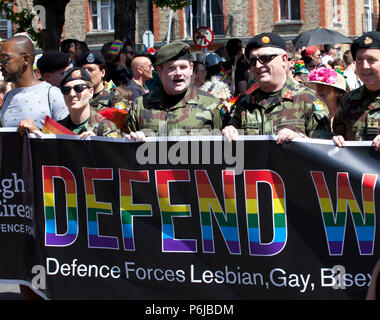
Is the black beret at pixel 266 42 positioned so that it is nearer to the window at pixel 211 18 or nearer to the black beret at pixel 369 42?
the black beret at pixel 369 42

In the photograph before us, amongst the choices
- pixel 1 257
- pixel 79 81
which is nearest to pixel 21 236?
pixel 1 257

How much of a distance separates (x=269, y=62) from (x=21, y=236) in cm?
214

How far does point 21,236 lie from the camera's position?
5422 millimetres

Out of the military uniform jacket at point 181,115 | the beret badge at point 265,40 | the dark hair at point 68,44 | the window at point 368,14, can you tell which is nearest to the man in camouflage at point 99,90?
the military uniform jacket at point 181,115

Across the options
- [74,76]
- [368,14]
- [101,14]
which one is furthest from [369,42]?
[368,14]

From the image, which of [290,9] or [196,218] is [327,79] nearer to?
[196,218]

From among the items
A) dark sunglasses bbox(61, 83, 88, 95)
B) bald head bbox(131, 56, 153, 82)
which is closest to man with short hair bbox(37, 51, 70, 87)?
dark sunglasses bbox(61, 83, 88, 95)

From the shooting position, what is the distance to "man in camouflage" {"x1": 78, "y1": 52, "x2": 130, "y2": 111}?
23.1 feet

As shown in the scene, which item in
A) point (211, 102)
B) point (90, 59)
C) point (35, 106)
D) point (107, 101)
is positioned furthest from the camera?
point (90, 59)

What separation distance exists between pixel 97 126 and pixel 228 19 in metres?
34.3

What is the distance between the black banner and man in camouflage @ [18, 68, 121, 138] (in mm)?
316

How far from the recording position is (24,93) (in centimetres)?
605

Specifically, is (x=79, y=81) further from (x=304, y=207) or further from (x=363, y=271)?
(x=363, y=271)

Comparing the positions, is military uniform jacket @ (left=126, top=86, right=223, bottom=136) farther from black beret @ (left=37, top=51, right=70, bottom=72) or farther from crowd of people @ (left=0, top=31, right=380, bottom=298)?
black beret @ (left=37, top=51, right=70, bottom=72)
